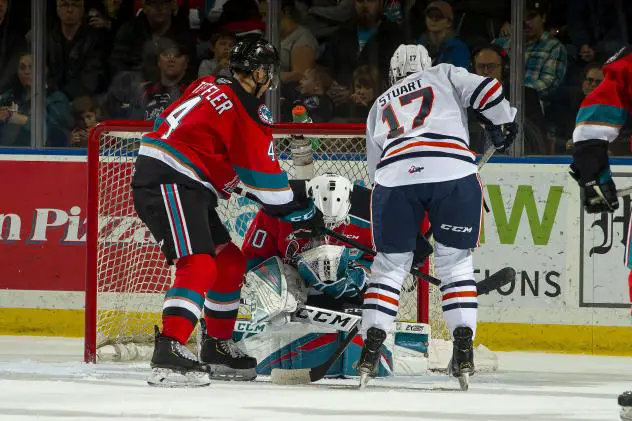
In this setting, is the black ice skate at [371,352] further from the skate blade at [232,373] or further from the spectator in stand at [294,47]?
the spectator in stand at [294,47]

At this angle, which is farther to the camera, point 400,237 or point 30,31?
point 30,31

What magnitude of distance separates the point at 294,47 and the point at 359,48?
32cm

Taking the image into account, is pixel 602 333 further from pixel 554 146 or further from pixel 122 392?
pixel 122 392

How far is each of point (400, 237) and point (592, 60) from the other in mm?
2412

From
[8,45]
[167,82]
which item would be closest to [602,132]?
[167,82]

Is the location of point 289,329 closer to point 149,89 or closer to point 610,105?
point 610,105

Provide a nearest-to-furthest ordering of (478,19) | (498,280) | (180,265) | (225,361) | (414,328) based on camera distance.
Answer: (180,265), (225,361), (498,280), (414,328), (478,19)

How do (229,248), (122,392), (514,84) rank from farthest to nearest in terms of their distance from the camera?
(514,84)
(229,248)
(122,392)

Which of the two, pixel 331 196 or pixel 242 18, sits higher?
pixel 242 18

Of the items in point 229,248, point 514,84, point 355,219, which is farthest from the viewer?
point 514,84

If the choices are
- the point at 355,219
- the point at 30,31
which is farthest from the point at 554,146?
the point at 30,31

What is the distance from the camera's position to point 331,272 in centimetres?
496

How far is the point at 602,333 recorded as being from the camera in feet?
20.4

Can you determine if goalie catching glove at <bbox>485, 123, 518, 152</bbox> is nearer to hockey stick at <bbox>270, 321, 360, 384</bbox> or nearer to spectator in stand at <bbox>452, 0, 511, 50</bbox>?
hockey stick at <bbox>270, 321, 360, 384</bbox>
